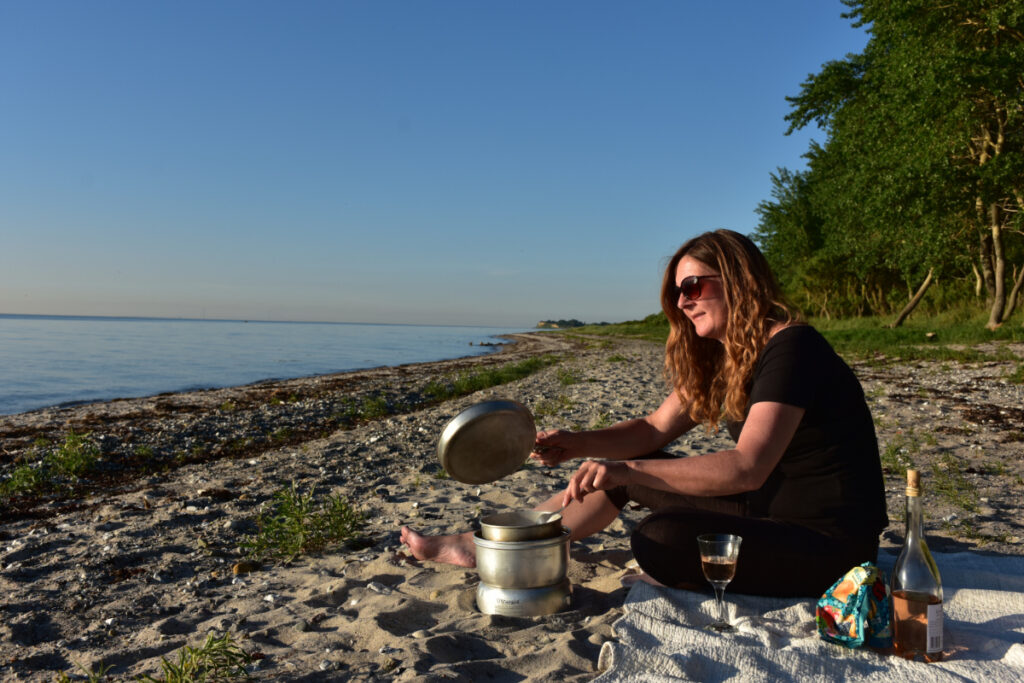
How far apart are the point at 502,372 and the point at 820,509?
1698 cm

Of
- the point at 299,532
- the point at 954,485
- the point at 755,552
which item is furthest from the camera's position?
the point at 954,485

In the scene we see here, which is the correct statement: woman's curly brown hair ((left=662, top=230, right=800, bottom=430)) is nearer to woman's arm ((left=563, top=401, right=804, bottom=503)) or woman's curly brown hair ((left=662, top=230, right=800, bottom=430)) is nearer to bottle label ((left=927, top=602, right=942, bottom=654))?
woman's arm ((left=563, top=401, right=804, bottom=503))

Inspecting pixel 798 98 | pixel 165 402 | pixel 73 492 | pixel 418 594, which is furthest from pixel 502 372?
pixel 798 98

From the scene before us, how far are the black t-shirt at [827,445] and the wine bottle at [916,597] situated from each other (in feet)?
1.04

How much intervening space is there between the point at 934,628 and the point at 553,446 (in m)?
2.01

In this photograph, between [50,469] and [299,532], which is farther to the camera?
[50,469]

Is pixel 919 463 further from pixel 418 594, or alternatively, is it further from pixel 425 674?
pixel 425 674

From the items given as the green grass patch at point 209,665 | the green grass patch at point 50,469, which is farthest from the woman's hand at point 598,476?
the green grass patch at point 50,469

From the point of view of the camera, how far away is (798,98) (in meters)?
30.5

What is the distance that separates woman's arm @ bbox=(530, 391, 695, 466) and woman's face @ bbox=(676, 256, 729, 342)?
59 cm

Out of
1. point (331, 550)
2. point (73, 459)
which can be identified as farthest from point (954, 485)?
point (73, 459)

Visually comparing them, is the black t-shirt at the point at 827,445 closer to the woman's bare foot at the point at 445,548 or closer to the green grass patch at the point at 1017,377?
the woman's bare foot at the point at 445,548

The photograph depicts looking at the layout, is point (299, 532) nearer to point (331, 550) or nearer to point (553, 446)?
point (331, 550)

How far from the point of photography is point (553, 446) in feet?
13.4
